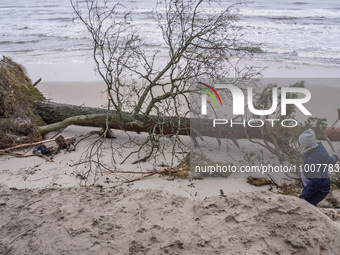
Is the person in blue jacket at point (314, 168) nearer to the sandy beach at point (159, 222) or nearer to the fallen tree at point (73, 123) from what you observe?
the sandy beach at point (159, 222)

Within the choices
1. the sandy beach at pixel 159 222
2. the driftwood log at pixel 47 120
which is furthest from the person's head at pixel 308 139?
the driftwood log at pixel 47 120

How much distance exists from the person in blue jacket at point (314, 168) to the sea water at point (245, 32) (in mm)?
10140

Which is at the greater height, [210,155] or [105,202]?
[105,202]

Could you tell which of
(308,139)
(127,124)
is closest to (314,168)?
(308,139)

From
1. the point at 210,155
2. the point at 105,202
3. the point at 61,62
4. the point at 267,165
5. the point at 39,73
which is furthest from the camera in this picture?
the point at 61,62

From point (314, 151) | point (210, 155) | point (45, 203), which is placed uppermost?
point (314, 151)

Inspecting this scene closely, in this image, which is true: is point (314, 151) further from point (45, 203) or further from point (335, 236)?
point (45, 203)

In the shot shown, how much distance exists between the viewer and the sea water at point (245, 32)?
1538 cm

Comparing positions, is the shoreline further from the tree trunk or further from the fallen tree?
the tree trunk

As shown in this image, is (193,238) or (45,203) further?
(45,203)

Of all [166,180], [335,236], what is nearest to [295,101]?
[166,180]

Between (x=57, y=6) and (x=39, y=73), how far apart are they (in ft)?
67.5

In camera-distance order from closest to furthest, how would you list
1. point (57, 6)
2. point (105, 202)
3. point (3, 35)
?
1. point (105, 202)
2. point (3, 35)
3. point (57, 6)

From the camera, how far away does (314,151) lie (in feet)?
14.7
